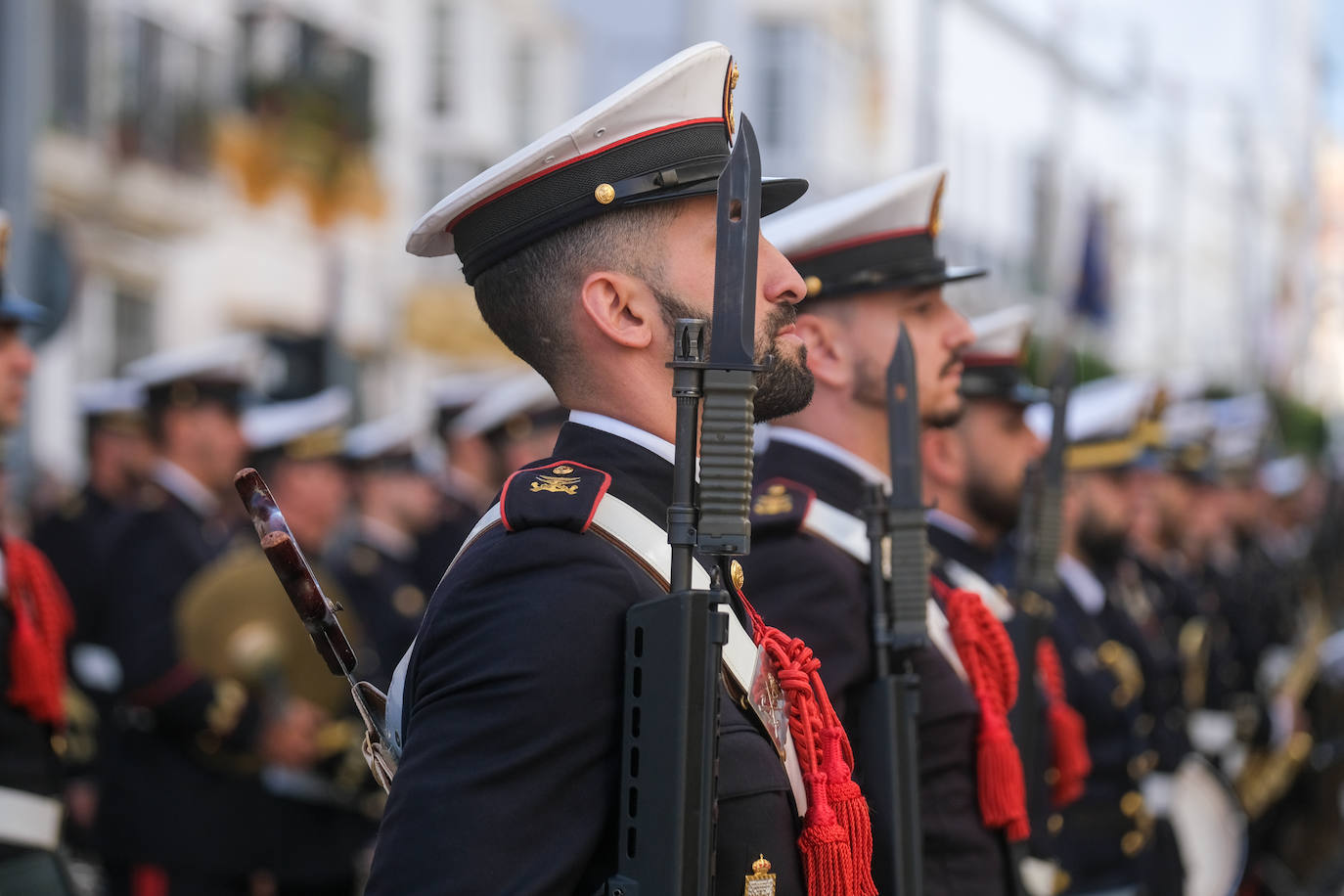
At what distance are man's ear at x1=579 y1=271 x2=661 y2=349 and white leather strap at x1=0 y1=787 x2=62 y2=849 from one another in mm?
2166

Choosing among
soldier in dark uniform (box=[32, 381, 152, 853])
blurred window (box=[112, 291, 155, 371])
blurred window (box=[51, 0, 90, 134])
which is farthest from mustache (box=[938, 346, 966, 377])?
blurred window (box=[112, 291, 155, 371])

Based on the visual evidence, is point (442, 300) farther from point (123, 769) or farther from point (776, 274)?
point (776, 274)

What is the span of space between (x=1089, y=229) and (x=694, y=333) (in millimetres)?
28957

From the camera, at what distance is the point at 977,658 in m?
3.28

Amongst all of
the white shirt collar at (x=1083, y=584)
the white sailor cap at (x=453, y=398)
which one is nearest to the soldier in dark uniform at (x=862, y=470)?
the white shirt collar at (x=1083, y=584)

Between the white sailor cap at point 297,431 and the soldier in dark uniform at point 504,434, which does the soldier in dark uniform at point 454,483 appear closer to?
the soldier in dark uniform at point 504,434

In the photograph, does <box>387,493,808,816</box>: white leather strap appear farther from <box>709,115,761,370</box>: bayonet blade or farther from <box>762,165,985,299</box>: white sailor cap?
<box>762,165,985,299</box>: white sailor cap

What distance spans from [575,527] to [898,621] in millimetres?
1017

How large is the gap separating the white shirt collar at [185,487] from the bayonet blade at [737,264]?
459 cm

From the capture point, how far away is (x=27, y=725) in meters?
3.92

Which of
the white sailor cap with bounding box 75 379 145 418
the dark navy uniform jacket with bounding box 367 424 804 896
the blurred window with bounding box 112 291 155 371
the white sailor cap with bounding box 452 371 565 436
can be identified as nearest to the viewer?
the dark navy uniform jacket with bounding box 367 424 804 896

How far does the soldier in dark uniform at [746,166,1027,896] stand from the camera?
3045 millimetres

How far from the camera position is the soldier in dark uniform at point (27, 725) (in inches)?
148

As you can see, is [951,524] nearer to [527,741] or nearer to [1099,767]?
[1099,767]
